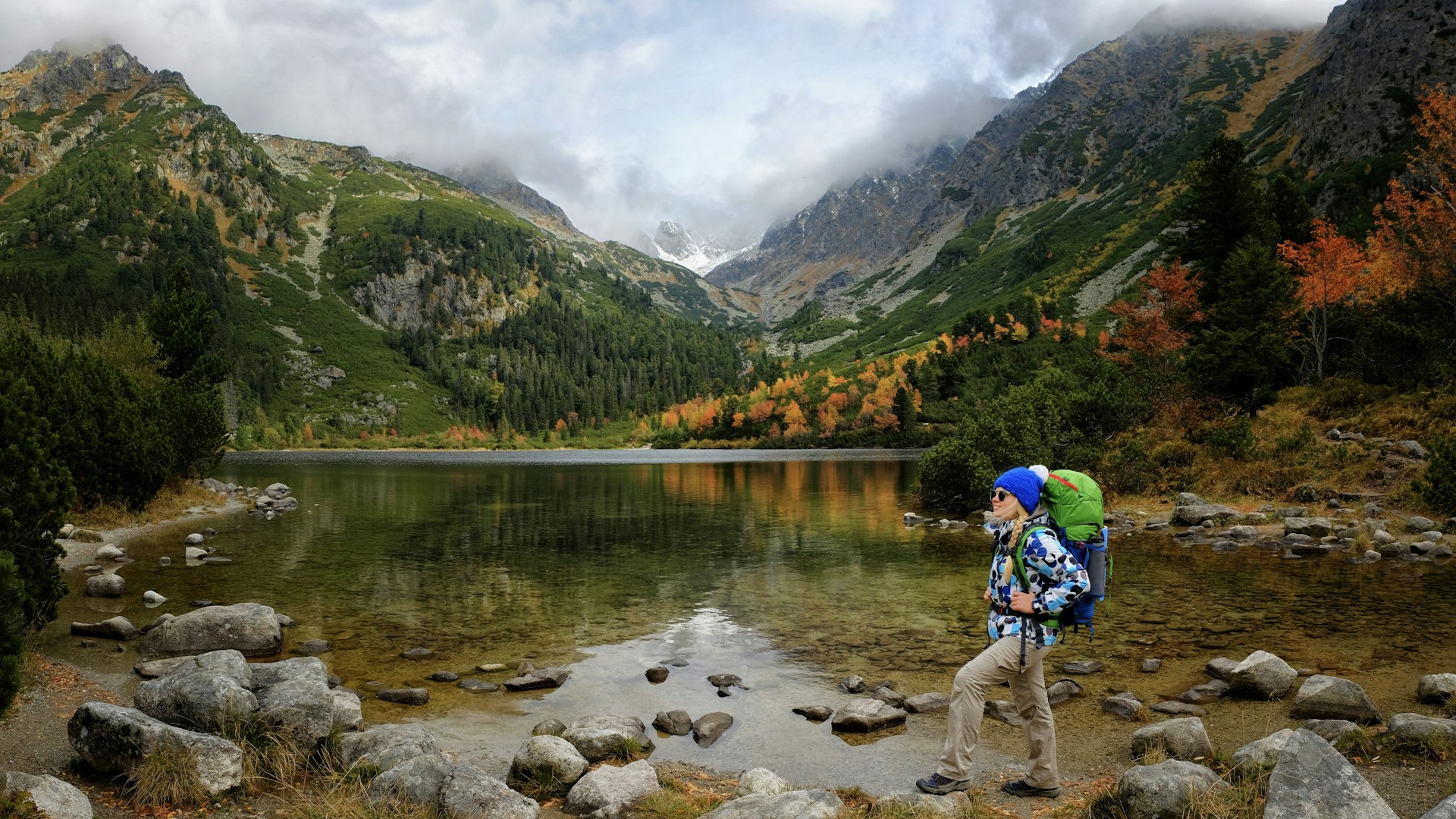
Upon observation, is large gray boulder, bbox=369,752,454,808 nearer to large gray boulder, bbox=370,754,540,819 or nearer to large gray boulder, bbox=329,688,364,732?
large gray boulder, bbox=370,754,540,819

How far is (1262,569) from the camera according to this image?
27.2 meters

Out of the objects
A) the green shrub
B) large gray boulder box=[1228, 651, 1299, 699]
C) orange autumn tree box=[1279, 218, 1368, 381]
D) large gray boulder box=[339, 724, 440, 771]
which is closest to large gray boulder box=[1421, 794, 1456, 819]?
large gray boulder box=[1228, 651, 1299, 699]

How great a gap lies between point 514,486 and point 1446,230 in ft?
262

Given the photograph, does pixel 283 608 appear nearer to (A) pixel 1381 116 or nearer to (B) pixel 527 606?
(B) pixel 527 606

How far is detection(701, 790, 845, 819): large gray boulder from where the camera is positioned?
28.4ft

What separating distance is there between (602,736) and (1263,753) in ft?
32.1

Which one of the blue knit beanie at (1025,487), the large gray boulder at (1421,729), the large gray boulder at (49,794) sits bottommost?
the large gray boulder at (1421,729)

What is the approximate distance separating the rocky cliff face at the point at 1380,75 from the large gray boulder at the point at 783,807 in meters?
165

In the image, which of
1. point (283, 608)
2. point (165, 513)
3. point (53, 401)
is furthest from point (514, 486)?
point (283, 608)

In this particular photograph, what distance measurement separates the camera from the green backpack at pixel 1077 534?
9.62 m

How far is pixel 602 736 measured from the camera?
12.9 meters

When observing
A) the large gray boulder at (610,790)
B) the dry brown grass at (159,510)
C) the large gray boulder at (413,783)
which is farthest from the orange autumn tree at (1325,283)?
the dry brown grass at (159,510)

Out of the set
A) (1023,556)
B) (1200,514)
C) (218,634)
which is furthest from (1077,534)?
(1200,514)

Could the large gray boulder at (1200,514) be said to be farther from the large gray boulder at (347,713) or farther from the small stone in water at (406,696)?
the large gray boulder at (347,713)
